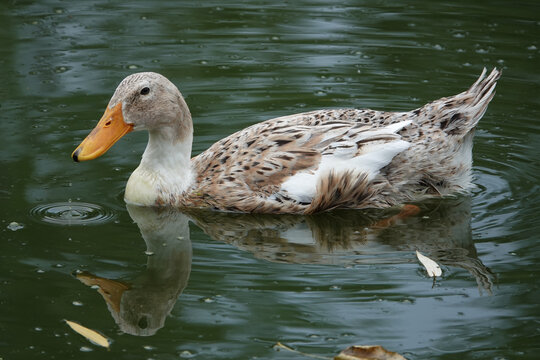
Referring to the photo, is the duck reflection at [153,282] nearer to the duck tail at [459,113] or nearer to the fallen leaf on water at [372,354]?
the fallen leaf on water at [372,354]

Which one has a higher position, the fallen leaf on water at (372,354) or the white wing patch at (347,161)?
the white wing patch at (347,161)

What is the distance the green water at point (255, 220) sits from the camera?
629 centimetres

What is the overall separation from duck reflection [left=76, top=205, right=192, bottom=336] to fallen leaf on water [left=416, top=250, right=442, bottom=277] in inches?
68.4

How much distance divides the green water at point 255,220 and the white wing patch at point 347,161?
0.91 feet

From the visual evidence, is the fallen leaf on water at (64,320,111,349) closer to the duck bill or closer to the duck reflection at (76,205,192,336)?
the duck reflection at (76,205,192,336)

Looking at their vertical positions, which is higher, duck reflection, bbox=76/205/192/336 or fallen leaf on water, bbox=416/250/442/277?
fallen leaf on water, bbox=416/250/442/277

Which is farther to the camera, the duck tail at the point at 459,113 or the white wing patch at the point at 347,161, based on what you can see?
the duck tail at the point at 459,113

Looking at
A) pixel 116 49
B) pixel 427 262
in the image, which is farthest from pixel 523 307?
pixel 116 49

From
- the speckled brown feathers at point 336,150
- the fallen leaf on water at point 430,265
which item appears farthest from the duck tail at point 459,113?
the fallen leaf on water at point 430,265

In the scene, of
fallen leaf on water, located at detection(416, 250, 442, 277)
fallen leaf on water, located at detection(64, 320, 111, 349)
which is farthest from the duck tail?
fallen leaf on water, located at detection(64, 320, 111, 349)

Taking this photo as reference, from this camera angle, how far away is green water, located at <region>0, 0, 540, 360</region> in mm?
6285

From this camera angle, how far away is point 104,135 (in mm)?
8352

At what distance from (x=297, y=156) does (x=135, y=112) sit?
1443 mm

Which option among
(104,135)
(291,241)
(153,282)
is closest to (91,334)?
(153,282)
